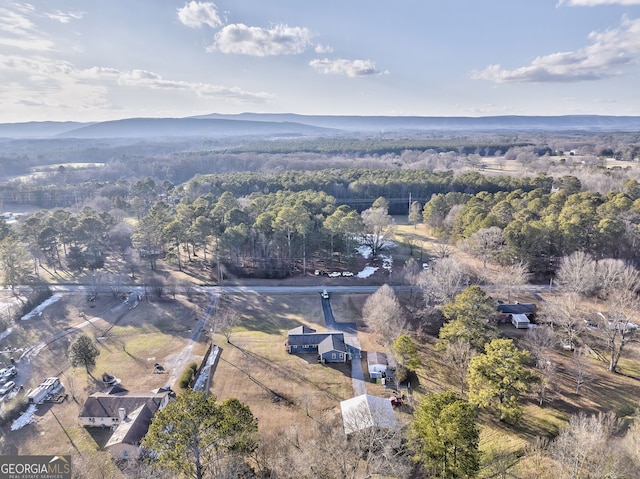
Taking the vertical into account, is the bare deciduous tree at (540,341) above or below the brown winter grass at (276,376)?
above

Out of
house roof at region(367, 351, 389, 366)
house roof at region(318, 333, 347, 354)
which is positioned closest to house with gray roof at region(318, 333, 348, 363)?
house roof at region(318, 333, 347, 354)

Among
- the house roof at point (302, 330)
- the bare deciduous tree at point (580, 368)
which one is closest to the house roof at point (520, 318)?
the bare deciduous tree at point (580, 368)

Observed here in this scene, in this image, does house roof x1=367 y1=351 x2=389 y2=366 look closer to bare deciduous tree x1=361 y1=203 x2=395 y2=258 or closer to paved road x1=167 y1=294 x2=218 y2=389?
paved road x1=167 y1=294 x2=218 y2=389

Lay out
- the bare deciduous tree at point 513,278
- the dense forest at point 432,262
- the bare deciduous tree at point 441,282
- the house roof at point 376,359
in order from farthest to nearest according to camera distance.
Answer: the bare deciduous tree at point 513,278 → the bare deciduous tree at point 441,282 → the house roof at point 376,359 → the dense forest at point 432,262

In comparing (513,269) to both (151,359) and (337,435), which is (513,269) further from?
(151,359)

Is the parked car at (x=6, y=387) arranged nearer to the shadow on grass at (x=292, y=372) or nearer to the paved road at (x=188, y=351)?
the paved road at (x=188, y=351)

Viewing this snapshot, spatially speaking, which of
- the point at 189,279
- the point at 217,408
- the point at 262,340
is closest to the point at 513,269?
the point at 262,340

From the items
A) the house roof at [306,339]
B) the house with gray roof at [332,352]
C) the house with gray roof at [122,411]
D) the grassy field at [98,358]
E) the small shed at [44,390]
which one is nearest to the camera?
the house with gray roof at [122,411]
